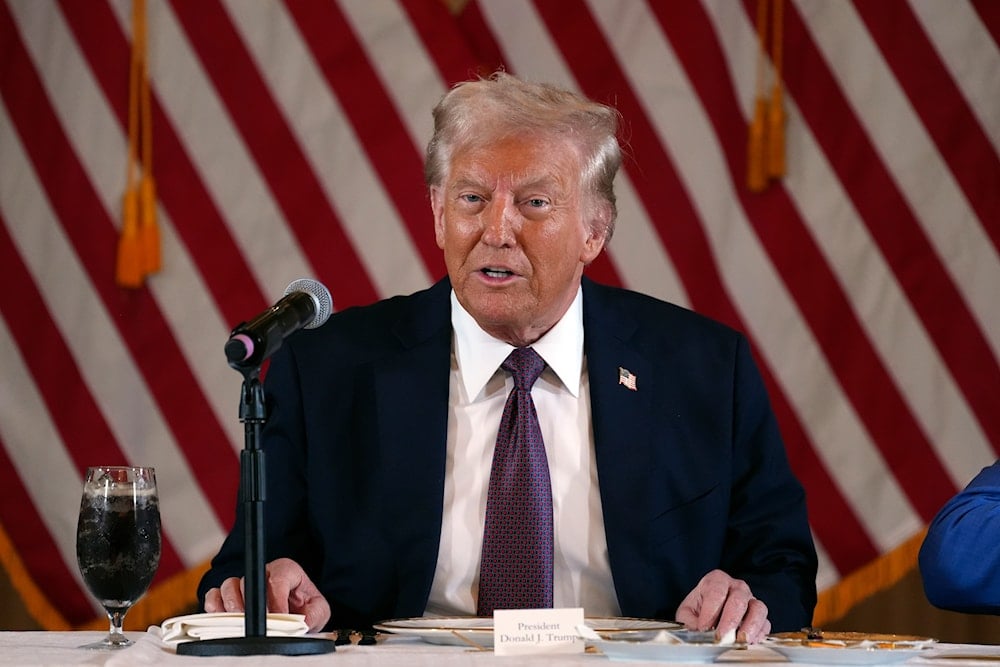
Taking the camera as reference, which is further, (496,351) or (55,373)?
(55,373)

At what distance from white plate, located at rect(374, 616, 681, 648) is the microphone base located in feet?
0.62

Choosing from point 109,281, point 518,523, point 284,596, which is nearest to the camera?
point 284,596

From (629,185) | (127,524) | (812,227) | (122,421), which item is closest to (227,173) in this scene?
(122,421)

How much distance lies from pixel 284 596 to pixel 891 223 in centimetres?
220

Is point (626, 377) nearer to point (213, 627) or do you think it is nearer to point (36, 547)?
point (213, 627)

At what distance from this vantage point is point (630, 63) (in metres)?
3.57

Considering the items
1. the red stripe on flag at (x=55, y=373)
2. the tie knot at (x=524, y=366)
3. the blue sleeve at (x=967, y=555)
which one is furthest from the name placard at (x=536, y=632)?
the red stripe on flag at (x=55, y=373)

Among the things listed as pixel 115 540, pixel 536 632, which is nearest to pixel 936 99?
pixel 536 632

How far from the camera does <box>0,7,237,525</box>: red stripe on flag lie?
354 centimetres

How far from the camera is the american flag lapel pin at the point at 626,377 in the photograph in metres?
2.27

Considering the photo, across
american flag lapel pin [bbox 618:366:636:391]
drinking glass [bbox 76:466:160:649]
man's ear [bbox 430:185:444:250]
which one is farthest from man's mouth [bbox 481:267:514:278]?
drinking glass [bbox 76:466:160:649]

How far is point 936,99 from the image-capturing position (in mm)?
3543

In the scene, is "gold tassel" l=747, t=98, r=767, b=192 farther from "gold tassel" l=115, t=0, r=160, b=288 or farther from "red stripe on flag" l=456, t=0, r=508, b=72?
"gold tassel" l=115, t=0, r=160, b=288

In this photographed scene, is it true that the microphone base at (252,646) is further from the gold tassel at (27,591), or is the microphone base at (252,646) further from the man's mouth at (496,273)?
the gold tassel at (27,591)
